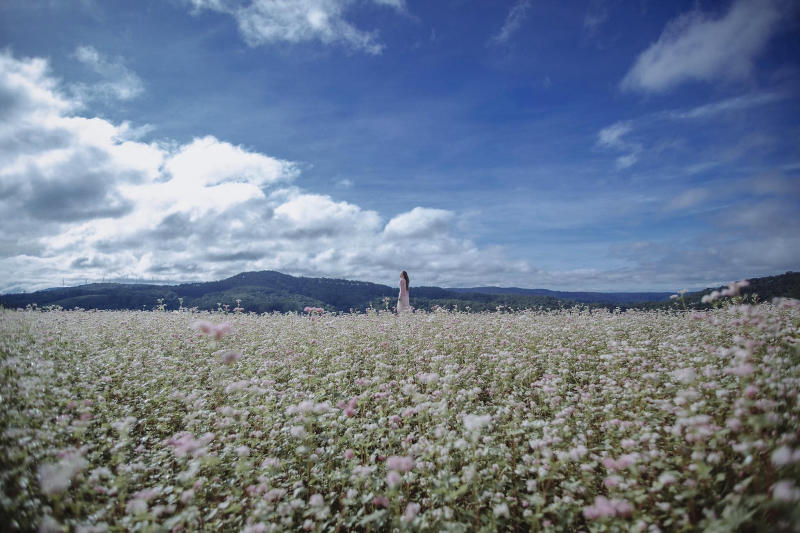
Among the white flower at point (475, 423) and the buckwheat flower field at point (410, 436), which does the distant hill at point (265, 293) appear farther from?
the white flower at point (475, 423)

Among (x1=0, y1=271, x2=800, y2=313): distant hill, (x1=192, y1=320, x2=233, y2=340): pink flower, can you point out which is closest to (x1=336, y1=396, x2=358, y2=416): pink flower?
(x1=192, y1=320, x2=233, y2=340): pink flower

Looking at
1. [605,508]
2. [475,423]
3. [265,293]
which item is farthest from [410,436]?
[265,293]

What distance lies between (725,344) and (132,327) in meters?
17.3

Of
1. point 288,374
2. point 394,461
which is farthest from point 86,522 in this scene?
point 288,374

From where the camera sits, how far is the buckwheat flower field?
9.66ft

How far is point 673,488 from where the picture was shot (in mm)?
2934

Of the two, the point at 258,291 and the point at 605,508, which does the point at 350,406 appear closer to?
the point at 605,508

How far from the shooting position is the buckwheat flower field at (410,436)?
9.66ft

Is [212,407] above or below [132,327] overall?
below

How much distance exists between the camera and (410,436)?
402 cm

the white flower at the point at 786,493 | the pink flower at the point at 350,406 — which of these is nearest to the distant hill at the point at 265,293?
the pink flower at the point at 350,406

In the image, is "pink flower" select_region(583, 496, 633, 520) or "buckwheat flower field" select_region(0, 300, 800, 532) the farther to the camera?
"buckwheat flower field" select_region(0, 300, 800, 532)

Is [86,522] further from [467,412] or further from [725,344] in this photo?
[725,344]

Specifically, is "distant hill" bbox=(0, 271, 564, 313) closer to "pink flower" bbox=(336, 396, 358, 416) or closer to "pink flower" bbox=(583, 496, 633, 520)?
"pink flower" bbox=(336, 396, 358, 416)
